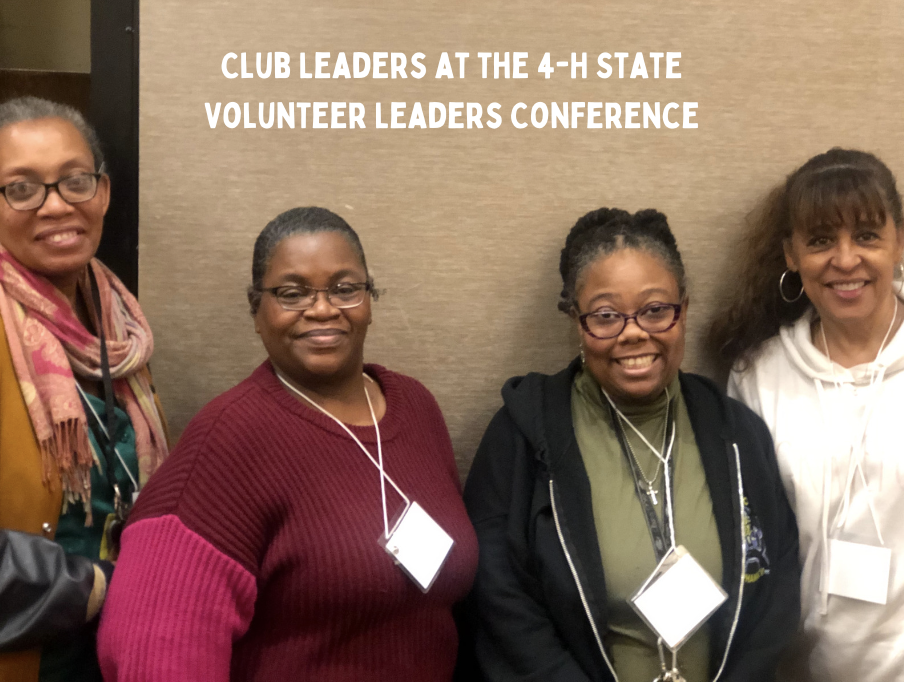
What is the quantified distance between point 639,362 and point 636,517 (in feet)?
1.13

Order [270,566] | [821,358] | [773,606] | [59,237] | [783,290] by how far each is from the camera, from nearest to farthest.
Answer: [270,566]
[59,237]
[773,606]
[821,358]
[783,290]

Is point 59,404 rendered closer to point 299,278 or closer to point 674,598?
point 299,278

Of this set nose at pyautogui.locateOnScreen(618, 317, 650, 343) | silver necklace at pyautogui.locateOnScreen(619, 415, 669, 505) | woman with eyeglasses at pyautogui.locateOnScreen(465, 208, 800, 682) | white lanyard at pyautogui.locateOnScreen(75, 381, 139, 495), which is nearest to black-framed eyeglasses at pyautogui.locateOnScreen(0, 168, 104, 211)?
white lanyard at pyautogui.locateOnScreen(75, 381, 139, 495)

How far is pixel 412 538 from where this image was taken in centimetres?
147

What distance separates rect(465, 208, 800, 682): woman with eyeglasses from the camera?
5.34 ft

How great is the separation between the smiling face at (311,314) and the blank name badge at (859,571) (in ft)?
3.98

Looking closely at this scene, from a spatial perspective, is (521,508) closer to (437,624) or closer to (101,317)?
(437,624)

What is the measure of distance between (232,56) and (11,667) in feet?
5.02

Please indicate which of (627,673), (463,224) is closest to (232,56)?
(463,224)

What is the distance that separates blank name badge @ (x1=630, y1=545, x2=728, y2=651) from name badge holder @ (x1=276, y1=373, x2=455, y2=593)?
1.42 feet

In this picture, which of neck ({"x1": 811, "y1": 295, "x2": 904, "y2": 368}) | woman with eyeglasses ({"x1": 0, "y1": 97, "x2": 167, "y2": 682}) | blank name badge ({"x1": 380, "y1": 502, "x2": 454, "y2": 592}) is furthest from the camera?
neck ({"x1": 811, "y1": 295, "x2": 904, "y2": 368})

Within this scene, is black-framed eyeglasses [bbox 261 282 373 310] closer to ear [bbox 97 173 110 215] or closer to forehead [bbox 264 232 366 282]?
forehead [bbox 264 232 366 282]

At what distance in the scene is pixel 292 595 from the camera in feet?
4.48

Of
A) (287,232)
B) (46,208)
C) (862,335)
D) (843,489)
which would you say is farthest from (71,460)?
(862,335)
